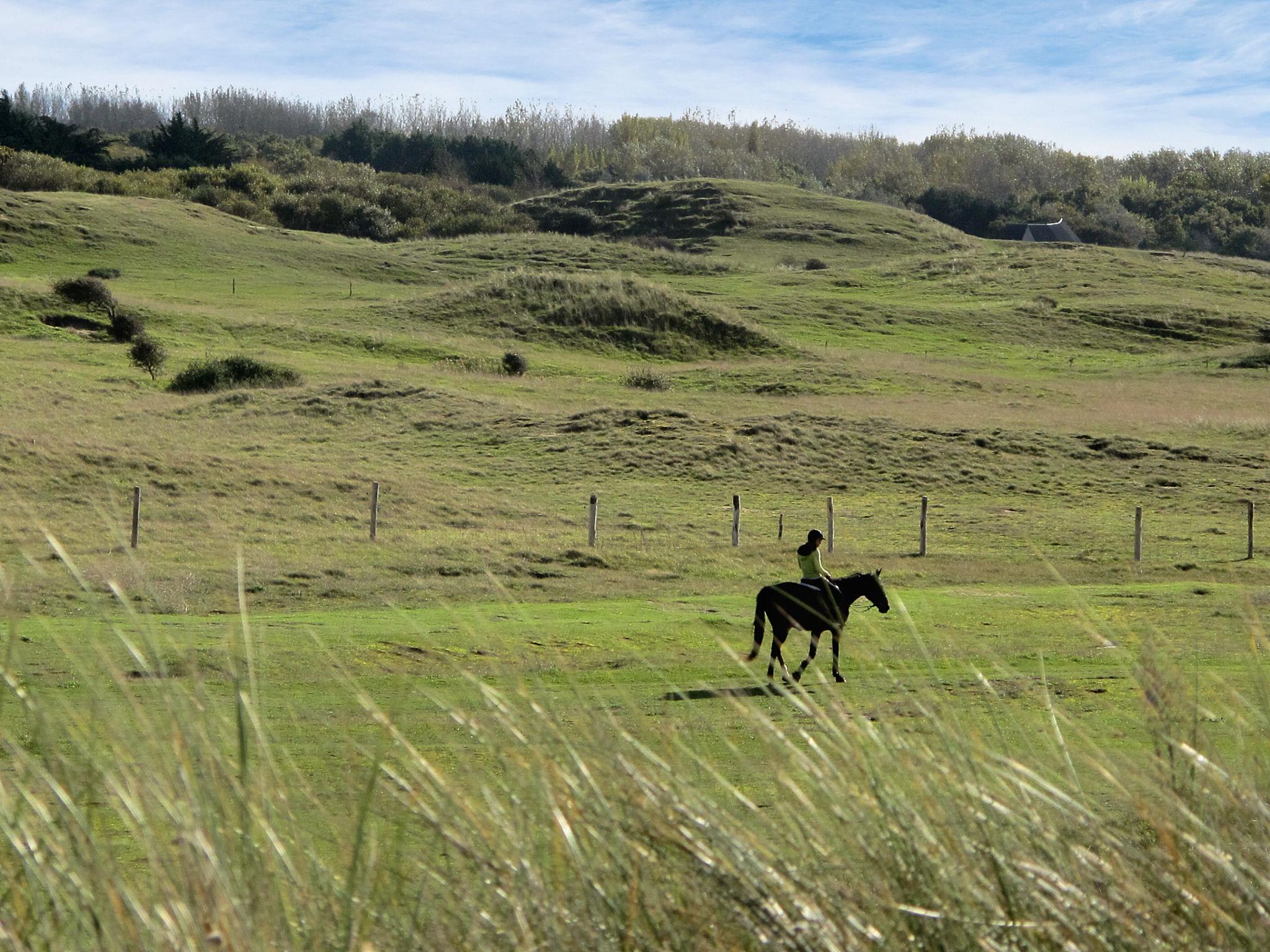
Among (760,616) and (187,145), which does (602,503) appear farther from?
(187,145)

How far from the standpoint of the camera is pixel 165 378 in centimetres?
5384

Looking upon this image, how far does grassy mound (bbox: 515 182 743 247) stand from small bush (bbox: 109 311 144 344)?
72.8 meters

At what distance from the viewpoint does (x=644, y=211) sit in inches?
5546

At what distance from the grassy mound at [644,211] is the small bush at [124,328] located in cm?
7283

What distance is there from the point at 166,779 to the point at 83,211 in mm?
102498

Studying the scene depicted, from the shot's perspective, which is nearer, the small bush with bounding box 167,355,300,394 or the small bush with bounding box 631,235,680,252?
the small bush with bounding box 167,355,300,394

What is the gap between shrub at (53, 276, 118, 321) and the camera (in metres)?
63.9

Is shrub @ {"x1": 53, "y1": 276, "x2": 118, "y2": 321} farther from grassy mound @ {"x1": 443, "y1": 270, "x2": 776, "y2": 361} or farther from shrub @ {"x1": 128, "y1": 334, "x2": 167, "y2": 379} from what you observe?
grassy mound @ {"x1": 443, "y1": 270, "x2": 776, "y2": 361}

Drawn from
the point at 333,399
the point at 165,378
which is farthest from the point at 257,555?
the point at 165,378

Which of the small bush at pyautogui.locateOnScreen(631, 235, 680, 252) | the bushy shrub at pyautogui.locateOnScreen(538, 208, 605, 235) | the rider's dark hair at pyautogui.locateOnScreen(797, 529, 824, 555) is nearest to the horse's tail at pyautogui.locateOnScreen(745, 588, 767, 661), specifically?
the rider's dark hair at pyautogui.locateOnScreen(797, 529, 824, 555)

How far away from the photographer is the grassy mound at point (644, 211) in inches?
5310

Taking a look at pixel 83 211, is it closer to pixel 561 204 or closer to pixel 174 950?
pixel 561 204

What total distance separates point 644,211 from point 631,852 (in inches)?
5524

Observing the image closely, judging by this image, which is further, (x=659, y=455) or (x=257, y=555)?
(x=659, y=455)
